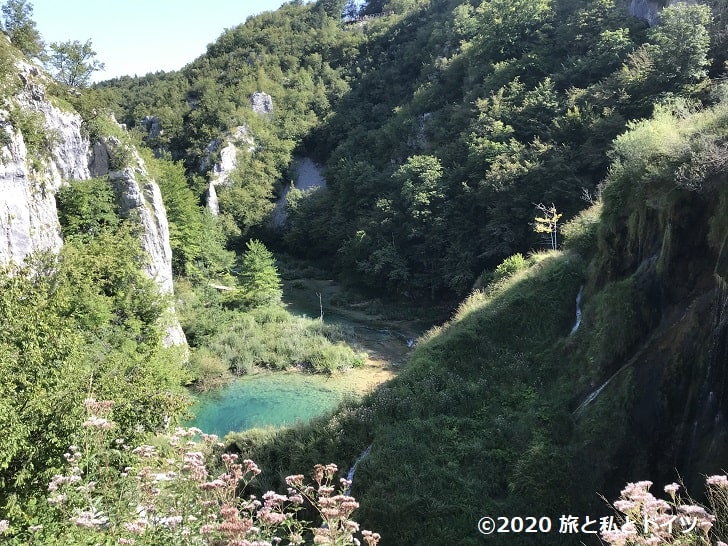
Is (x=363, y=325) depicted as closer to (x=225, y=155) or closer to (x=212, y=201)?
(x=212, y=201)

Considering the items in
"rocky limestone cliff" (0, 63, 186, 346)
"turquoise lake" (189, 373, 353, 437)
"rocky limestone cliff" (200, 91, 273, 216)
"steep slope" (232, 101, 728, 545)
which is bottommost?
"turquoise lake" (189, 373, 353, 437)

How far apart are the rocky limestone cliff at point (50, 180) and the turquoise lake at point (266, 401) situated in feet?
13.5

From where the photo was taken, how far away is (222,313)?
31.5 metres

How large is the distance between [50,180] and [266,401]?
14.0 meters

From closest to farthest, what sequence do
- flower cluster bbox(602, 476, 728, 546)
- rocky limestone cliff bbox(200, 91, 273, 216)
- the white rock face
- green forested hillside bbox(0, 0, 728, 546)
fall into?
flower cluster bbox(602, 476, 728, 546)
green forested hillside bbox(0, 0, 728, 546)
the white rock face
rocky limestone cliff bbox(200, 91, 273, 216)

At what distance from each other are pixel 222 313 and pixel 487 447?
22.8 m

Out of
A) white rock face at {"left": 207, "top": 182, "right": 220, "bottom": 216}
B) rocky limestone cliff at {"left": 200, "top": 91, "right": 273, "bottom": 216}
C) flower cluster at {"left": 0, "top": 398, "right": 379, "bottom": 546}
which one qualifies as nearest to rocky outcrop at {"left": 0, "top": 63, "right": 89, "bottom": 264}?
flower cluster at {"left": 0, "top": 398, "right": 379, "bottom": 546}

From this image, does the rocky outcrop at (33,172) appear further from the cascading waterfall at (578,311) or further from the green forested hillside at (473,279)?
the cascading waterfall at (578,311)

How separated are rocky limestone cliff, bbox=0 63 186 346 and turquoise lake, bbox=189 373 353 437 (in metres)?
4.12

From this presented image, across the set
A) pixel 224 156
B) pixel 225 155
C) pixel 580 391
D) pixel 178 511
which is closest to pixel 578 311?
pixel 580 391

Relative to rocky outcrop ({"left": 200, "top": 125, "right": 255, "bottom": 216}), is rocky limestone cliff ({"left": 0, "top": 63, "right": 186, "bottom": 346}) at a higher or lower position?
lower

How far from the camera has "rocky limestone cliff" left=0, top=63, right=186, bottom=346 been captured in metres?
17.6

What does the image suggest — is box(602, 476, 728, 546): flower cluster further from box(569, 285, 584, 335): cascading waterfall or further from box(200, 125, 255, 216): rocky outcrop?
box(200, 125, 255, 216): rocky outcrop

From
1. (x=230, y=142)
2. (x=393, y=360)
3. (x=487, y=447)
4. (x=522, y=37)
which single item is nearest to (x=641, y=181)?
(x=487, y=447)
